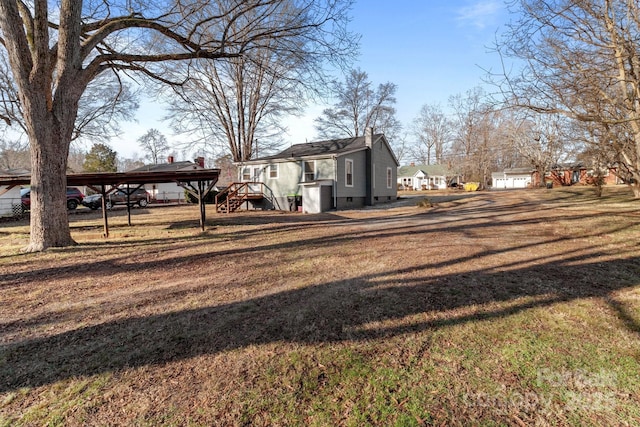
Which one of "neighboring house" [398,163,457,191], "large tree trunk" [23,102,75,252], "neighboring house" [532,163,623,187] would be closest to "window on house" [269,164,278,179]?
"large tree trunk" [23,102,75,252]

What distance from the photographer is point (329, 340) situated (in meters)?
3.10

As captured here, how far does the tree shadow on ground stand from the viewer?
294 cm

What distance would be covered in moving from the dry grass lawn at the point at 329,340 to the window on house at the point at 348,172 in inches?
514

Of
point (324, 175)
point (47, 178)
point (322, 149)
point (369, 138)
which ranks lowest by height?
point (47, 178)

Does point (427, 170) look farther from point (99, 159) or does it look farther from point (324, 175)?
point (99, 159)

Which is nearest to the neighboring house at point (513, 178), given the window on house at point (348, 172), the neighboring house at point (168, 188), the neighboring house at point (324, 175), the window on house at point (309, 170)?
the neighboring house at point (324, 175)

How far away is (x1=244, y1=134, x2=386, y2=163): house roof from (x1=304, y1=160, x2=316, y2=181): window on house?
20.6 inches

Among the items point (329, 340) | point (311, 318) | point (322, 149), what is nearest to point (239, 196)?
point (322, 149)

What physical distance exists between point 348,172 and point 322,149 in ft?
8.81

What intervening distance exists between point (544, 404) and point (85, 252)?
28.5ft

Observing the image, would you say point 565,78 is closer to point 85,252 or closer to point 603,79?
point 603,79

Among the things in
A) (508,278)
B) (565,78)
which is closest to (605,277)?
(508,278)

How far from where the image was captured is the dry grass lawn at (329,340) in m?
2.23

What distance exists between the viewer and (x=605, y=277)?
4773mm
